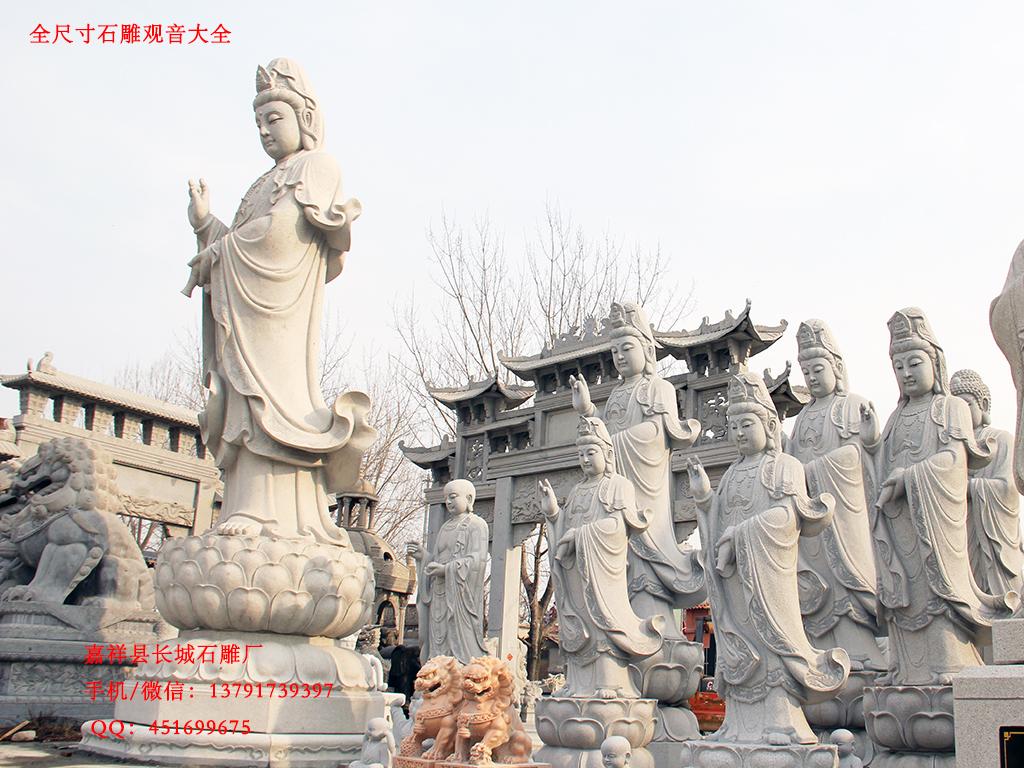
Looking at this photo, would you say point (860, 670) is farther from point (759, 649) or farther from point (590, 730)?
point (590, 730)

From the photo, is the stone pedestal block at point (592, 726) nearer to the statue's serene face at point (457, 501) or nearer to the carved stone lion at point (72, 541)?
the statue's serene face at point (457, 501)

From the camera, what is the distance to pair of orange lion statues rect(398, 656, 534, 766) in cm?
389

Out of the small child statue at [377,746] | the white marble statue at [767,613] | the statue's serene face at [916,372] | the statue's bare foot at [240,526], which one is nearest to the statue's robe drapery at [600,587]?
the white marble statue at [767,613]

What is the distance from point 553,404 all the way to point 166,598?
30.7ft

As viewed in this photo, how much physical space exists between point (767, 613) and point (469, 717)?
4.74 ft

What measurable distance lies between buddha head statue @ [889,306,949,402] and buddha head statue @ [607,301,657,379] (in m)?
1.74

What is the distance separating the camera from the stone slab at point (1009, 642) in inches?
113

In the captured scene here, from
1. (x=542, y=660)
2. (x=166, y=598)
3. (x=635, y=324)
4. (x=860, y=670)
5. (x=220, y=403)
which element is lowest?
(x=542, y=660)

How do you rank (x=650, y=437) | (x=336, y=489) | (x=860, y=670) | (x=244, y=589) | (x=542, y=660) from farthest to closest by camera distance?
(x=542, y=660)
(x=650, y=437)
(x=860, y=670)
(x=336, y=489)
(x=244, y=589)

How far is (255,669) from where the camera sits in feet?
13.0

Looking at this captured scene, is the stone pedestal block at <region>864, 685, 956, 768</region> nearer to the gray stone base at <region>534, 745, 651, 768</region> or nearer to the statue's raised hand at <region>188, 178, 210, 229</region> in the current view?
the gray stone base at <region>534, 745, 651, 768</region>

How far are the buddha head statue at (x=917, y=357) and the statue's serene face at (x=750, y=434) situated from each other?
0.78 metres

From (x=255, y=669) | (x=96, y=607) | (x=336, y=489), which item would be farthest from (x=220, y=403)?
(x=96, y=607)

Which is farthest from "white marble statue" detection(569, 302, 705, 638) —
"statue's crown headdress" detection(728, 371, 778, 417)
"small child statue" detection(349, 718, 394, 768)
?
"small child statue" detection(349, 718, 394, 768)
